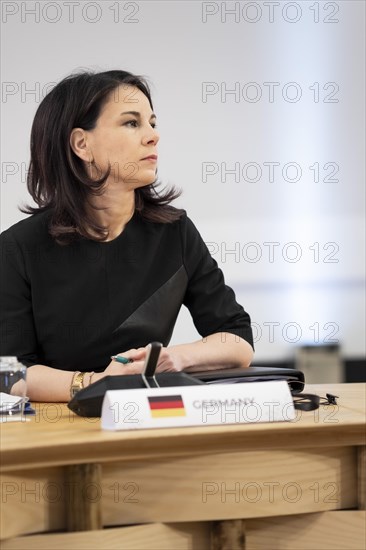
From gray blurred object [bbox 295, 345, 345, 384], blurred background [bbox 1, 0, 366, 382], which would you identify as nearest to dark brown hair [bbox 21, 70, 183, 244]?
blurred background [bbox 1, 0, 366, 382]

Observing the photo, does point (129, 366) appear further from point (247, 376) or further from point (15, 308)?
point (15, 308)

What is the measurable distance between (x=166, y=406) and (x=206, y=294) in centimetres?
90

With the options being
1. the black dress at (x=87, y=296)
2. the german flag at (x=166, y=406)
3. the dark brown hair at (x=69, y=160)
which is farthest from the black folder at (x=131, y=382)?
the dark brown hair at (x=69, y=160)

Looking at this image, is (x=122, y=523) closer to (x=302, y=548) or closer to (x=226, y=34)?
(x=302, y=548)

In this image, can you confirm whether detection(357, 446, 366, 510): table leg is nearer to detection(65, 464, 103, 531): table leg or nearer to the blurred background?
detection(65, 464, 103, 531): table leg

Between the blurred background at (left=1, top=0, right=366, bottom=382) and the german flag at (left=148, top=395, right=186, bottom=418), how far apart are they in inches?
95.0

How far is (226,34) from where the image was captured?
3795 mm

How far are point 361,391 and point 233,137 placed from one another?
2.19 metres

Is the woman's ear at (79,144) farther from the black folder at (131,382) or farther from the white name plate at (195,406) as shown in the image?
the white name plate at (195,406)

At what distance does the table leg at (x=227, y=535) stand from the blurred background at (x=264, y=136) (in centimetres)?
248

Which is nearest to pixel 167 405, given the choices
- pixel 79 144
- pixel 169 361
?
pixel 169 361

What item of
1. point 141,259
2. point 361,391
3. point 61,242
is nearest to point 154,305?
point 141,259

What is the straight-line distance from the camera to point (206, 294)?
7.18 ft

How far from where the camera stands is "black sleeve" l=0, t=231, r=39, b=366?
6.38 ft
